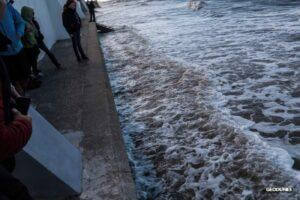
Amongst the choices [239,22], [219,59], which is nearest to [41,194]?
[219,59]

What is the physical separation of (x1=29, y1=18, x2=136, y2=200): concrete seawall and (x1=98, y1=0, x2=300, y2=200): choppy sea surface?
2.20ft

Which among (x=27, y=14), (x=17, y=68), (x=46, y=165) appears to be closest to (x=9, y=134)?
(x=46, y=165)

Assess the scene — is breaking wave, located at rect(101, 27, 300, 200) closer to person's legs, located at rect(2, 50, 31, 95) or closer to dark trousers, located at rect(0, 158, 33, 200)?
person's legs, located at rect(2, 50, 31, 95)

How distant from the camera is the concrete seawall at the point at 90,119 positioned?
364 cm

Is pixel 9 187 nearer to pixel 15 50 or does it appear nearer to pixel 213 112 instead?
pixel 15 50

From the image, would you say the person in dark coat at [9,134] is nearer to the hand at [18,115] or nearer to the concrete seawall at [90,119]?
the hand at [18,115]

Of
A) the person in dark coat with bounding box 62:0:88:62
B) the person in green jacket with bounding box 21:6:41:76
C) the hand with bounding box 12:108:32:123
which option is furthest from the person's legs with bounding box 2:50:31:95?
the person in dark coat with bounding box 62:0:88:62

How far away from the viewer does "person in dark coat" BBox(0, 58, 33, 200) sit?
6.29 ft

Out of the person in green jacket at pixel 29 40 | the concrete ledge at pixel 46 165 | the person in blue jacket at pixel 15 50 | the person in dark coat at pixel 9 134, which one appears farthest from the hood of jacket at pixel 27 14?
the person in dark coat at pixel 9 134

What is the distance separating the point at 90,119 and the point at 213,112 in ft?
7.69

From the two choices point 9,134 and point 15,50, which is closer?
point 9,134

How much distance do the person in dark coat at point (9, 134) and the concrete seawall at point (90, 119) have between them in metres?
1.41

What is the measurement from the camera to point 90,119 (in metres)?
5.20

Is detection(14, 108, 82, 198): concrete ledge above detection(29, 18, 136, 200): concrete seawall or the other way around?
above
